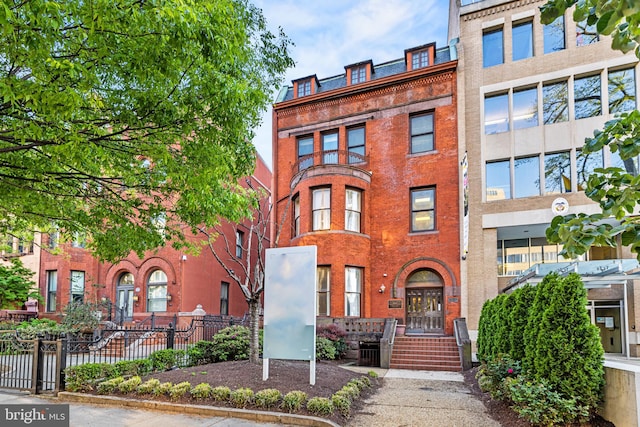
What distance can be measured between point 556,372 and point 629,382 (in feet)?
4.19

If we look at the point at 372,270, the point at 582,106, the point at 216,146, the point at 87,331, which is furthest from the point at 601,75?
the point at 87,331

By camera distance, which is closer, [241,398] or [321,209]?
[241,398]

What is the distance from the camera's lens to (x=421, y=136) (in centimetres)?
2130

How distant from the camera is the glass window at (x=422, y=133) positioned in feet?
69.4

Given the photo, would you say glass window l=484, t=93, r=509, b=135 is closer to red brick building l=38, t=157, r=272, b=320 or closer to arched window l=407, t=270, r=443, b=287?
arched window l=407, t=270, r=443, b=287

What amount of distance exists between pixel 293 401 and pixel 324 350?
7.82 m

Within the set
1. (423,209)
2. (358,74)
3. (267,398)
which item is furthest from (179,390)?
(358,74)

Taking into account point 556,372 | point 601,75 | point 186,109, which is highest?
point 601,75

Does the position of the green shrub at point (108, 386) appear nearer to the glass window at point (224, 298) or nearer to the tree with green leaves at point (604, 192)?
the tree with green leaves at point (604, 192)

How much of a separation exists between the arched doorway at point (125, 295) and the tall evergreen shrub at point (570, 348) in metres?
21.9

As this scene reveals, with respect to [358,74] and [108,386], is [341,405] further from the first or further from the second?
[358,74]

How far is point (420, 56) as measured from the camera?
2194cm

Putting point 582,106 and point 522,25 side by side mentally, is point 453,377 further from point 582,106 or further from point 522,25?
point 522,25

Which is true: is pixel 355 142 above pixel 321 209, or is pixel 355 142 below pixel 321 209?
above
